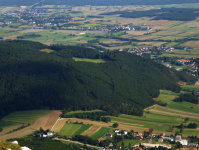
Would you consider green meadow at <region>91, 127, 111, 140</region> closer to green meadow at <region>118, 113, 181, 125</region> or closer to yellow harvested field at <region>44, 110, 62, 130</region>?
green meadow at <region>118, 113, 181, 125</region>

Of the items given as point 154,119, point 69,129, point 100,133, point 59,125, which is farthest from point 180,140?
point 59,125

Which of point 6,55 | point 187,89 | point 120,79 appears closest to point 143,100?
point 120,79

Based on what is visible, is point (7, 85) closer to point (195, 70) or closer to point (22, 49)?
point (22, 49)

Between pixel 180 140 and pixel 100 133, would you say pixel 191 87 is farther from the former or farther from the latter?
pixel 100 133

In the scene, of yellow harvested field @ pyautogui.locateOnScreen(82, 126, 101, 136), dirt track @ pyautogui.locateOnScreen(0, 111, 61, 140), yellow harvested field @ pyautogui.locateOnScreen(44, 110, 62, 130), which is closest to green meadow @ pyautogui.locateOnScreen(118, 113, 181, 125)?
yellow harvested field @ pyautogui.locateOnScreen(82, 126, 101, 136)

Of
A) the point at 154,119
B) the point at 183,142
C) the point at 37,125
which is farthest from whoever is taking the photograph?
the point at 154,119

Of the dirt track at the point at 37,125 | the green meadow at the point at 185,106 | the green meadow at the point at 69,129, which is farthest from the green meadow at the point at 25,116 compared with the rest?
the green meadow at the point at 185,106
